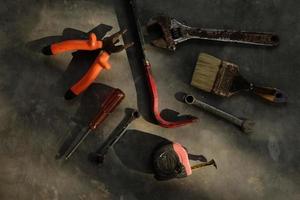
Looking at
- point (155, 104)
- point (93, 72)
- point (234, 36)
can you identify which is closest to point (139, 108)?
point (155, 104)

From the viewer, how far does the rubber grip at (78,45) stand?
5.33ft

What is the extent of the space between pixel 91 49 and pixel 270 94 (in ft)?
2.10

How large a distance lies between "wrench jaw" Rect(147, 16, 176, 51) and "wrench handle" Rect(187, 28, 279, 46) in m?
0.07

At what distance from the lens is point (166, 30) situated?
1696 mm

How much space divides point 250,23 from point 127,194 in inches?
29.9

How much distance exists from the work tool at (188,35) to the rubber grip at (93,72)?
0.20m

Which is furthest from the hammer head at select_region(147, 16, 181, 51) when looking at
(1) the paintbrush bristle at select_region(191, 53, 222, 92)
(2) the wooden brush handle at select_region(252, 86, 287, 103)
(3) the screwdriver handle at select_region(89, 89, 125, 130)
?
(2) the wooden brush handle at select_region(252, 86, 287, 103)

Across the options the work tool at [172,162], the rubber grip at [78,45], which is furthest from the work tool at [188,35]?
the work tool at [172,162]

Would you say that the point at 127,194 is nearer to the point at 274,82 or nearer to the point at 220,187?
the point at 220,187

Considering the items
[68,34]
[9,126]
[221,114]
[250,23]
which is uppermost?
[68,34]

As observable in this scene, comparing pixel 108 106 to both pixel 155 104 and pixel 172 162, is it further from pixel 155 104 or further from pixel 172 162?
pixel 172 162

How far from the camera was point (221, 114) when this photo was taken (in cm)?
169

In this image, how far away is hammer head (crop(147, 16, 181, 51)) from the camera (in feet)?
5.57

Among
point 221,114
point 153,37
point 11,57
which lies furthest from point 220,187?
point 11,57
